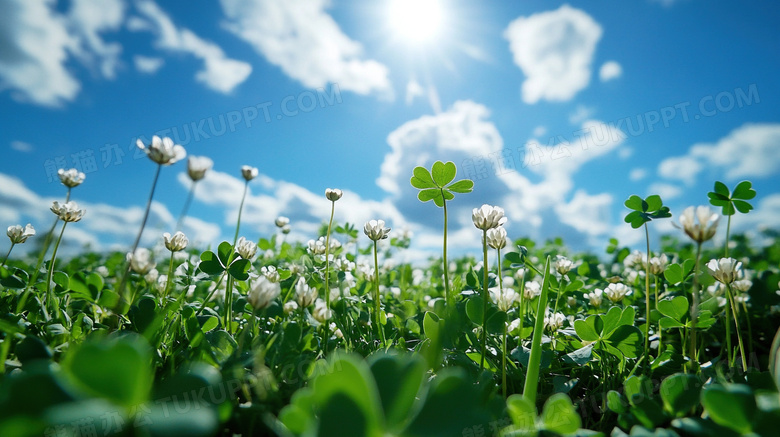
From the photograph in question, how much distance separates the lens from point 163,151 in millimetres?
1234

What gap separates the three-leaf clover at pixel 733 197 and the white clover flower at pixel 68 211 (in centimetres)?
291

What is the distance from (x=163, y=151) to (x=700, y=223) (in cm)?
155

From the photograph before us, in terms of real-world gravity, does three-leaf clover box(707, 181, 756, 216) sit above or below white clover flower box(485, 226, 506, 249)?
above

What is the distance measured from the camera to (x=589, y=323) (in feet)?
4.97

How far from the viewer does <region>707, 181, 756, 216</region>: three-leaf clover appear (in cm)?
186

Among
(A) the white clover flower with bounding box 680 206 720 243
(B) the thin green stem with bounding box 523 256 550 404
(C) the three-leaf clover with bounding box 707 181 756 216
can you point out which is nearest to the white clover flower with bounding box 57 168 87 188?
→ (B) the thin green stem with bounding box 523 256 550 404

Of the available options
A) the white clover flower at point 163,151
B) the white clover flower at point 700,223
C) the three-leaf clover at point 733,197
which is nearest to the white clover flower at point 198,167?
the white clover flower at point 163,151

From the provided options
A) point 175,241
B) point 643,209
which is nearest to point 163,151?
point 175,241

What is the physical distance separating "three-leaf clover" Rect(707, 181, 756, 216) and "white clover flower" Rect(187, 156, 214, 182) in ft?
7.15

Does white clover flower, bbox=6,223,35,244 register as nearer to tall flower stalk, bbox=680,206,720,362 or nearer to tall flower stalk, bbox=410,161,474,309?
tall flower stalk, bbox=410,161,474,309

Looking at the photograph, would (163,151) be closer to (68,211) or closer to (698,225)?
(68,211)

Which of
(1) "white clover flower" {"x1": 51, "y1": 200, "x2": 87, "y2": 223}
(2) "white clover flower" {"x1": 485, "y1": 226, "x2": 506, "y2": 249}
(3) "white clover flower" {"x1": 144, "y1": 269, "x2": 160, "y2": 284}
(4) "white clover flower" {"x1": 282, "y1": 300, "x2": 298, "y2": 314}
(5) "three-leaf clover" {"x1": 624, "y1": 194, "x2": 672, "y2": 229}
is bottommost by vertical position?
(4) "white clover flower" {"x1": 282, "y1": 300, "x2": 298, "y2": 314}

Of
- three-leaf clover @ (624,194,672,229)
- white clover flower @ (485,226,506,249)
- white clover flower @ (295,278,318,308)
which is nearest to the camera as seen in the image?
white clover flower @ (295,278,318,308)

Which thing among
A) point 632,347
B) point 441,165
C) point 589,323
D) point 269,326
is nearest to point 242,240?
point 269,326
